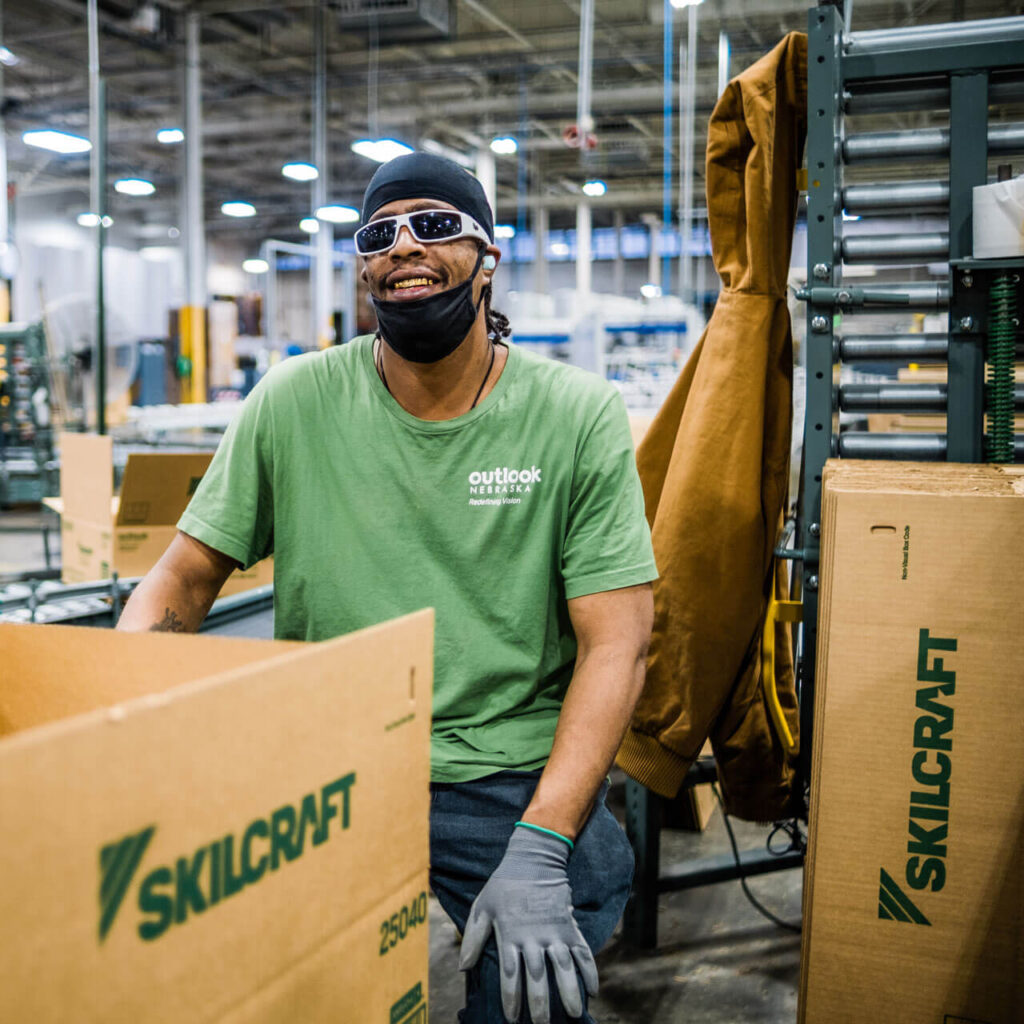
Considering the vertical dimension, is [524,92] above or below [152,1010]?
above

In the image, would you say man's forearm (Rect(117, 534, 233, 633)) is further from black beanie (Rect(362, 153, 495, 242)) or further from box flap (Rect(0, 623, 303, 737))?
black beanie (Rect(362, 153, 495, 242))

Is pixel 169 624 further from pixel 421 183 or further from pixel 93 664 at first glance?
pixel 421 183

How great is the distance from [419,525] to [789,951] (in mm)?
1620

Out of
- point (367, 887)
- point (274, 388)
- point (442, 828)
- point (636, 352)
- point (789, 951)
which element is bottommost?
point (789, 951)

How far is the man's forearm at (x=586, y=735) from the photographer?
1.28m

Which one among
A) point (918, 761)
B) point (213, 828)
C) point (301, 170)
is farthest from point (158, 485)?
point (301, 170)

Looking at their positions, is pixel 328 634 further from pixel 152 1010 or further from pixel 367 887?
pixel 152 1010

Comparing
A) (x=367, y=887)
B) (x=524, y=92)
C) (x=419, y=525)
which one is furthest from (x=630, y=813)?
(x=524, y=92)

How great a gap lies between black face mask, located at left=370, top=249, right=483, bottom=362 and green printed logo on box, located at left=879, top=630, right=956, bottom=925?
80cm

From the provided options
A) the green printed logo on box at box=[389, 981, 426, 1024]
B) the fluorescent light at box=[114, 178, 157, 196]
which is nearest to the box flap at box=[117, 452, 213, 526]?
the green printed logo on box at box=[389, 981, 426, 1024]

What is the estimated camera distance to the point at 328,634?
145 centimetres

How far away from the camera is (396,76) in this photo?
1171 cm

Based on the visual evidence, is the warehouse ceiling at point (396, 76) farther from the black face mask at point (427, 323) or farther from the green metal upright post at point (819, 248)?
the black face mask at point (427, 323)

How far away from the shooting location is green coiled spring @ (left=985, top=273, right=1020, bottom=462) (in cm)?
177
